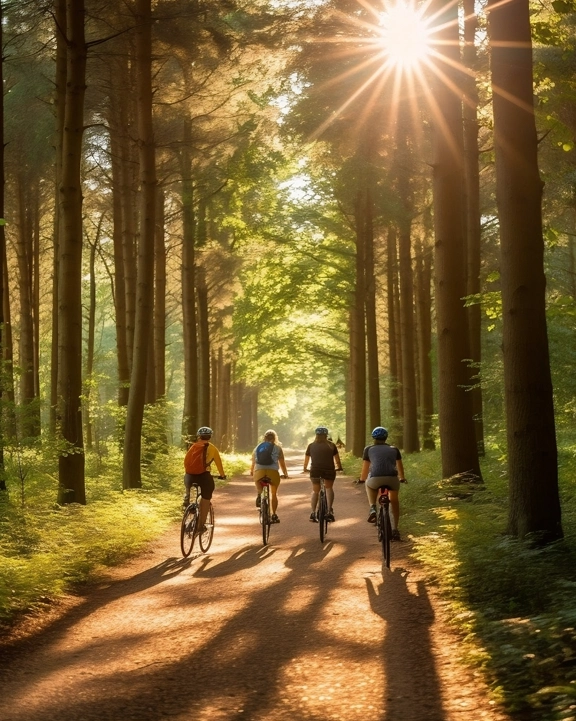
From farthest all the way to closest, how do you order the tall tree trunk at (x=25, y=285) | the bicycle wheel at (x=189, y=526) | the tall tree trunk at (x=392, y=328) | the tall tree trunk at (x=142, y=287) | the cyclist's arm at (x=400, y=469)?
the tall tree trunk at (x=392, y=328) < the tall tree trunk at (x=25, y=285) < the tall tree trunk at (x=142, y=287) < the bicycle wheel at (x=189, y=526) < the cyclist's arm at (x=400, y=469)

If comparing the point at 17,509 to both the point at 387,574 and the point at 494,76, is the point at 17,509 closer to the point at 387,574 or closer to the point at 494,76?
the point at 387,574

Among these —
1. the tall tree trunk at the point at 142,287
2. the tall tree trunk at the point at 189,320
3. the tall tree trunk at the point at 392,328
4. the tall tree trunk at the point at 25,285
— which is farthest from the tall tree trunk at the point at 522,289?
the tall tree trunk at the point at 25,285

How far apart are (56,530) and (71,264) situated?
484cm

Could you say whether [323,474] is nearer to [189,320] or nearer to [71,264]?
[71,264]

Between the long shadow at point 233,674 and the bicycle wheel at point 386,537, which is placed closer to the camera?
the long shadow at point 233,674

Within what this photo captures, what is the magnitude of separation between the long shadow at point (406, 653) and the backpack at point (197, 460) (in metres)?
4.08

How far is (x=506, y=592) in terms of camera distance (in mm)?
7902

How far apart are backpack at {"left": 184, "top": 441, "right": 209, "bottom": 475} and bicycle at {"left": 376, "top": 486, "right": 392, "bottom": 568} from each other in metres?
2.98

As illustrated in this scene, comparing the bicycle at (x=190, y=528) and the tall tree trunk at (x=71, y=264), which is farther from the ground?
the tall tree trunk at (x=71, y=264)

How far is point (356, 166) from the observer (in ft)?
79.7

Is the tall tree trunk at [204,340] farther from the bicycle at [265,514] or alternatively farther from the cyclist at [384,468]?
the cyclist at [384,468]

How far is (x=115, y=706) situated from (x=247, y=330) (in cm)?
2785

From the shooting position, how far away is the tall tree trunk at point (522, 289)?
376 inches

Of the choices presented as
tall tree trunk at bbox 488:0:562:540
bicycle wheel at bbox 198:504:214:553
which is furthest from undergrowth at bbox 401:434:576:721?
bicycle wheel at bbox 198:504:214:553
